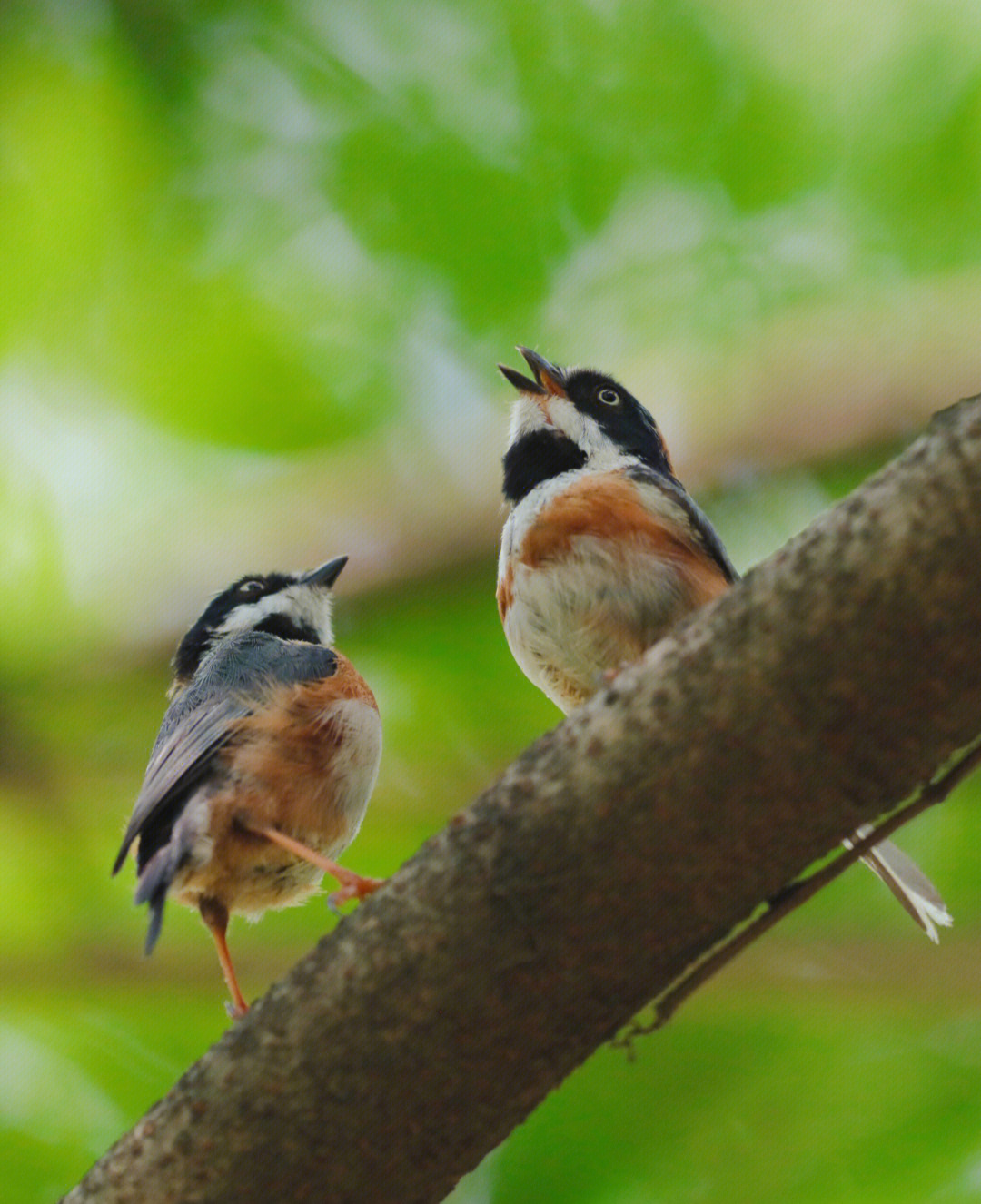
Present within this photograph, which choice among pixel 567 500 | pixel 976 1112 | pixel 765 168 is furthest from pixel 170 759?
pixel 765 168

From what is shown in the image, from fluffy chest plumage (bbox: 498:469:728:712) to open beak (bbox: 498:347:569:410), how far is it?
760 mm

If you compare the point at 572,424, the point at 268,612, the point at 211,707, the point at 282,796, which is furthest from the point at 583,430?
the point at 282,796

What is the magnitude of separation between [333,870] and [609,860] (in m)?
1.48

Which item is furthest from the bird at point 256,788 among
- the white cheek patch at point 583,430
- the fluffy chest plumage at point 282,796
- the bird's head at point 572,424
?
the white cheek patch at point 583,430

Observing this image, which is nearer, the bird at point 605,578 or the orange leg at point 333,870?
the orange leg at point 333,870

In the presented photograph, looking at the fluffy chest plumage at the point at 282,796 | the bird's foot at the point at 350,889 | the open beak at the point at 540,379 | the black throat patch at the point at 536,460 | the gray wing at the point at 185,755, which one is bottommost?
the bird's foot at the point at 350,889

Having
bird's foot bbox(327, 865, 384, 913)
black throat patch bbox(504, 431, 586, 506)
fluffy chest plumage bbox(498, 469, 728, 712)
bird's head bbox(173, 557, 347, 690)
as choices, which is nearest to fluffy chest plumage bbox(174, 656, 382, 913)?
bird's foot bbox(327, 865, 384, 913)

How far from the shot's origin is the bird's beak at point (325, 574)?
17.2 ft

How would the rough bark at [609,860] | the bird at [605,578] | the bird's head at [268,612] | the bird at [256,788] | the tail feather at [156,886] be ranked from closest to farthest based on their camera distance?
the rough bark at [609,860] < the tail feather at [156,886] < the bird at [256,788] < the bird at [605,578] < the bird's head at [268,612]

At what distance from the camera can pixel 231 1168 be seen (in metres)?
2.78

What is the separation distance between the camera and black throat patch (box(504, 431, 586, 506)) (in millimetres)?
5059

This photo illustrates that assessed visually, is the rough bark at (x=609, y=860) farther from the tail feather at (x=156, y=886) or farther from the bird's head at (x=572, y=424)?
the bird's head at (x=572, y=424)

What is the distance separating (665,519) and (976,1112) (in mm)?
2594

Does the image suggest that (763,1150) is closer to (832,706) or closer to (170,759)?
(170,759)
